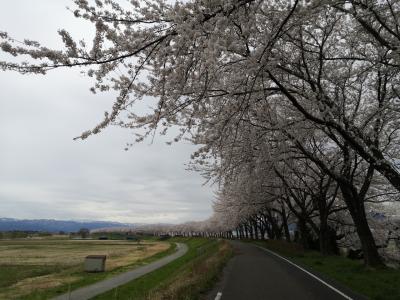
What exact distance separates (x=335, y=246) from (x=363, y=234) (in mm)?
21884

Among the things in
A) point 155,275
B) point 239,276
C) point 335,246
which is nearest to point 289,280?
point 239,276

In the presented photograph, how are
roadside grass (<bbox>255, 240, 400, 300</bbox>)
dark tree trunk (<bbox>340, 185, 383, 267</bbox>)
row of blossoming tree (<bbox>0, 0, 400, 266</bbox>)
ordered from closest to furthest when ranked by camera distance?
row of blossoming tree (<bbox>0, 0, 400, 266</bbox>), roadside grass (<bbox>255, 240, 400, 300</bbox>), dark tree trunk (<bbox>340, 185, 383, 267</bbox>)

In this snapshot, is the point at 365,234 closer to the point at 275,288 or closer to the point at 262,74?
the point at 275,288

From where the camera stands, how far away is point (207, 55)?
22.1 ft

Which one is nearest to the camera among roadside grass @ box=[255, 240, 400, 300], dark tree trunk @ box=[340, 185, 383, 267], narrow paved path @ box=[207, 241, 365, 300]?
narrow paved path @ box=[207, 241, 365, 300]

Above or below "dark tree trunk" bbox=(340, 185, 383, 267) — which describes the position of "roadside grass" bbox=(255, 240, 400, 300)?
below

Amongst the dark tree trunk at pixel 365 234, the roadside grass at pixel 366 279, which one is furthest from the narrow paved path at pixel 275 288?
the dark tree trunk at pixel 365 234

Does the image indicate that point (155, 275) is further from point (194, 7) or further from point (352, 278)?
point (194, 7)

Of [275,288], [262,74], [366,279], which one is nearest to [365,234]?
[366,279]

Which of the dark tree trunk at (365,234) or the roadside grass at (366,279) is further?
the dark tree trunk at (365,234)

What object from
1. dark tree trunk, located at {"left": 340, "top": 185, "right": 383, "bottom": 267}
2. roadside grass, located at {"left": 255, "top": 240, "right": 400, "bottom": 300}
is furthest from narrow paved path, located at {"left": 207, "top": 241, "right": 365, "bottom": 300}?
dark tree trunk, located at {"left": 340, "top": 185, "right": 383, "bottom": 267}

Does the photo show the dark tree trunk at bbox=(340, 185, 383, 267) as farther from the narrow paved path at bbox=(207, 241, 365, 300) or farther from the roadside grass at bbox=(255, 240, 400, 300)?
the narrow paved path at bbox=(207, 241, 365, 300)

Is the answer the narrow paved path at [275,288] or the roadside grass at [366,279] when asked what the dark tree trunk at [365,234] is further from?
the narrow paved path at [275,288]

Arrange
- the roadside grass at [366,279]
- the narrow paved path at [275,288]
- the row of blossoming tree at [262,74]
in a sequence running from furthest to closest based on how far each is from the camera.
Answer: the roadside grass at [366,279], the narrow paved path at [275,288], the row of blossoming tree at [262,74]
